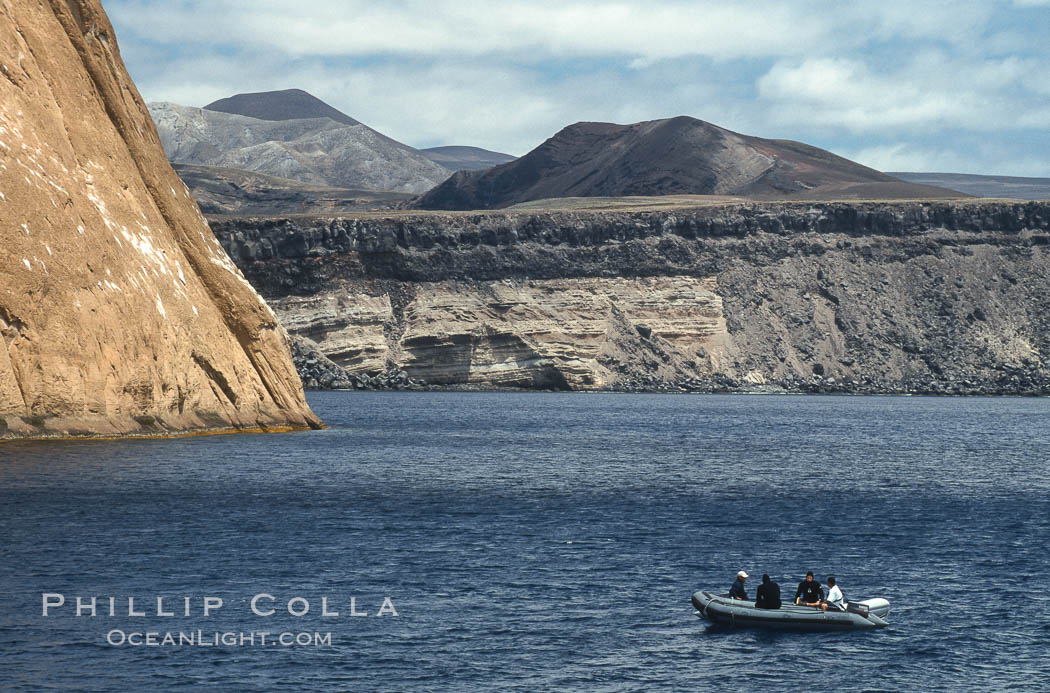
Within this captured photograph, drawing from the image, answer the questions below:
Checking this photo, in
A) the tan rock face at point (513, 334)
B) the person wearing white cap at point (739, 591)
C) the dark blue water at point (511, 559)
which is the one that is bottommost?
the dark blue water at point (511, 559)

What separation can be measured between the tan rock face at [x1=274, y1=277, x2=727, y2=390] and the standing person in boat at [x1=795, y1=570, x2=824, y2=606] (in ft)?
405

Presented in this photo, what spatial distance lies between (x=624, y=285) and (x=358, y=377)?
3616 cm

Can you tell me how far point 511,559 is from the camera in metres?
41.0

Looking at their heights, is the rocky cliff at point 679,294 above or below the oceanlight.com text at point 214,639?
above

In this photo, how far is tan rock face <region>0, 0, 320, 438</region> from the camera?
66.8m

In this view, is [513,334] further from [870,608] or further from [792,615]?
[870,608]

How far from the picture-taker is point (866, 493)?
61250 mm

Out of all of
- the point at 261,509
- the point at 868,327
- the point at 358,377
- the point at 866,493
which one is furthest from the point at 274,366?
the point at 868,327

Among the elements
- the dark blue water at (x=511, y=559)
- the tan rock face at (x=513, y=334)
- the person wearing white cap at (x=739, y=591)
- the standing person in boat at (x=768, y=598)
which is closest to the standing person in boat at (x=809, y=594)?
the standing person in boat at (x=768, y=598)

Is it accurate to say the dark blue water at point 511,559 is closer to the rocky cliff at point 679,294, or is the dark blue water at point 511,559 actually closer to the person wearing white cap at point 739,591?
the person wearing white cap at point 739,591

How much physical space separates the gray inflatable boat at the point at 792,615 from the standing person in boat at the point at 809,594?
1.22ft

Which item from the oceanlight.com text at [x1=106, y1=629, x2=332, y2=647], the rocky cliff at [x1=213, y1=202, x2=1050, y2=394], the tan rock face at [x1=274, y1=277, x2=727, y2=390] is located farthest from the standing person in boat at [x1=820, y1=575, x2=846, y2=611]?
the tan rock face at [x1=274, y1=277, x2=727, y2=390]

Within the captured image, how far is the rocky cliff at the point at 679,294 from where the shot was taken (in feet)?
523

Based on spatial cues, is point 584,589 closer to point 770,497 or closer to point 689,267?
point 770,497
